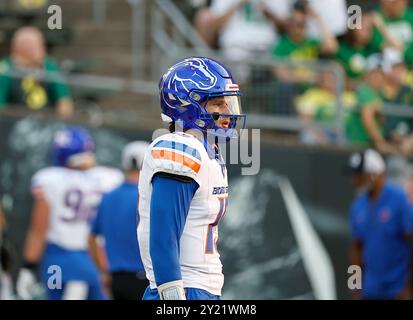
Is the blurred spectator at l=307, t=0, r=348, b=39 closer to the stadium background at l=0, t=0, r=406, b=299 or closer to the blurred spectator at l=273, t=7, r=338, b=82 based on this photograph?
the blurred spectator at l=273, t=7, r=338, b=82

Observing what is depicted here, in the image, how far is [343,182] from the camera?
12.3 m

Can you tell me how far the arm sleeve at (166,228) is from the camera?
5.24 metres

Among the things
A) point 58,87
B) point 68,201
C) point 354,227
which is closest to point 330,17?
point 354,227

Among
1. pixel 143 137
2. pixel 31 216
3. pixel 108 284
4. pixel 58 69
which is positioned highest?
pixel 58 69

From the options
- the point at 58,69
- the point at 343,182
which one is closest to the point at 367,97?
the point at 343,182

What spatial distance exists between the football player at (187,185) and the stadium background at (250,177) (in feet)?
18.4

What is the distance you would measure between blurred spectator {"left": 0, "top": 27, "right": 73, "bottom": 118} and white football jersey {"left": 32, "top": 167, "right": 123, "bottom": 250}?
3.78 feet

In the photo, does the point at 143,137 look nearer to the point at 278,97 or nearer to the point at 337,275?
the point at 278,97

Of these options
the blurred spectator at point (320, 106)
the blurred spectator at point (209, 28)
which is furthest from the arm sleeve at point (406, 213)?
the blurred spectator at point (209, 28)

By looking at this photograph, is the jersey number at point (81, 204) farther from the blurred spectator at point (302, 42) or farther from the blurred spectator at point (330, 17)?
the blurred spectator at point (330, 17)

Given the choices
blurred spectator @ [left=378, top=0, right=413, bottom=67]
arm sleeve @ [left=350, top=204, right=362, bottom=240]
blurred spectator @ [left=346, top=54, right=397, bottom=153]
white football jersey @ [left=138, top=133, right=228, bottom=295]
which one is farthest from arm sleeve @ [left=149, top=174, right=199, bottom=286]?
blurred spectator @ [left=378, top=0, right=413, bottom=67]

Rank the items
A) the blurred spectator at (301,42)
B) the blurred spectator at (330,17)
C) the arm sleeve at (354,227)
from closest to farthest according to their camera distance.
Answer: the arm sleeve at (354,227)
the blurred spectator at (301,42)
the blurred spectator at (330,17)

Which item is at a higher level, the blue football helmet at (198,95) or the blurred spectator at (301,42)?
the blurred spectator at (301,42)

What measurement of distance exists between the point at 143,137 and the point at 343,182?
232cm
